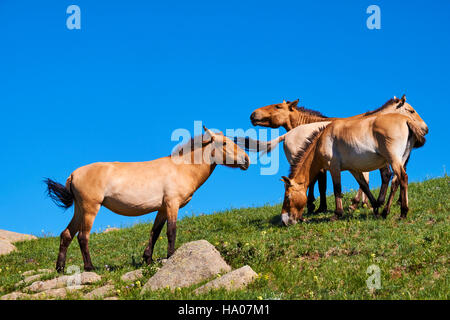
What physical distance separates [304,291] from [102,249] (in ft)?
32.5

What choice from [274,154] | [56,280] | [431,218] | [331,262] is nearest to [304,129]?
[274,154]

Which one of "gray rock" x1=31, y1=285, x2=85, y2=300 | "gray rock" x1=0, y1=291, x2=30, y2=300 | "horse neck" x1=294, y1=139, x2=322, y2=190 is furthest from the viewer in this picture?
"horse neck" x1=294, y1=139, x2=322, y2=190

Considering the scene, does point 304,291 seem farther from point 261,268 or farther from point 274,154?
point 274,154

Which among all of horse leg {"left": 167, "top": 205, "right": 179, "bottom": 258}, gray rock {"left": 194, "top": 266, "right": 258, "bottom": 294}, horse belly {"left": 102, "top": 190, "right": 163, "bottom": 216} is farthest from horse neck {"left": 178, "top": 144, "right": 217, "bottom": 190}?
gray rock {"left": 194, "top": 266, "right": 258, "bottom": 294}

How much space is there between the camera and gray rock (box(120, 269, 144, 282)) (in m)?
10.1

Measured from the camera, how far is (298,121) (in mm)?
17719

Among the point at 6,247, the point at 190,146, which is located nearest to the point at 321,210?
the point at 190,146

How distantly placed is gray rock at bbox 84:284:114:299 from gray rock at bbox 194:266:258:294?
5.98ft

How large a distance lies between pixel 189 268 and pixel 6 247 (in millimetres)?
12949

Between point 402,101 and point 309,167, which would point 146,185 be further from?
point 402,101

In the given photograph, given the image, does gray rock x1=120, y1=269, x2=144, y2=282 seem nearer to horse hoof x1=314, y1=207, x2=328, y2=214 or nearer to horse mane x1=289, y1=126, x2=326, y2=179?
horse mane x1=289, y1=126, x2=326, y2=179

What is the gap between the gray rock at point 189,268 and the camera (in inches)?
367

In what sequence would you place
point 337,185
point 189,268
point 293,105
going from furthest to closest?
1. point 293,105
2. point 337,185
3. point 189,268

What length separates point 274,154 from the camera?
15930 millimetres
